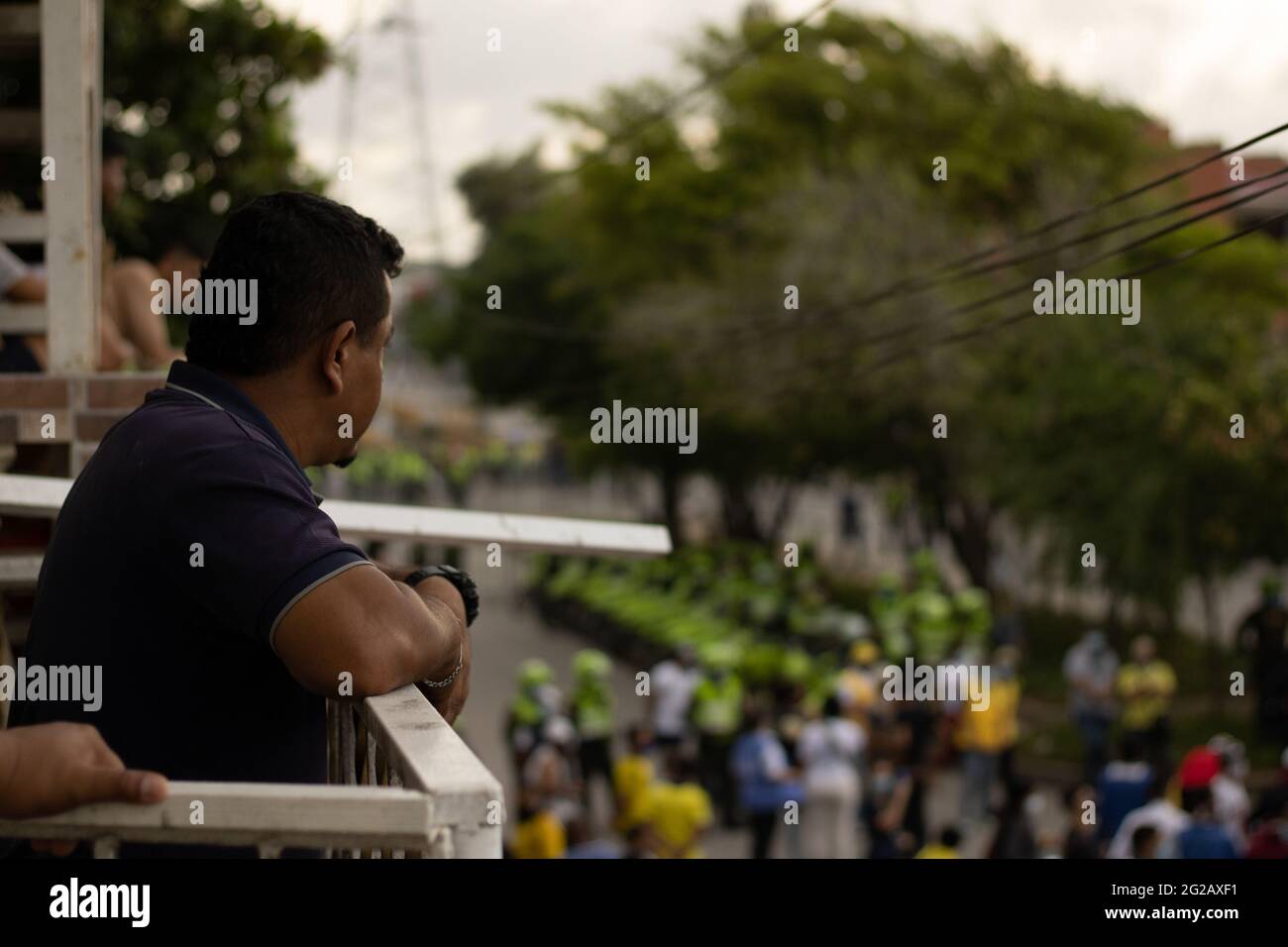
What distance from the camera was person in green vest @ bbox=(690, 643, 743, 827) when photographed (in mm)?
15133

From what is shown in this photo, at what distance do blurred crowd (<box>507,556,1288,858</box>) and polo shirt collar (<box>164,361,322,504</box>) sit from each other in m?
6.73

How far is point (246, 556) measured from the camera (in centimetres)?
192

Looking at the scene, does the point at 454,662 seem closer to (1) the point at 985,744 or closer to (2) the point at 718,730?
(1) the point at 985,744

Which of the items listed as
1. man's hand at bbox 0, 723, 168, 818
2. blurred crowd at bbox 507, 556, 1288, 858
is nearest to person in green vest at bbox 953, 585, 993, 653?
blurred crowd at bbox 507, 556, 1288, 858

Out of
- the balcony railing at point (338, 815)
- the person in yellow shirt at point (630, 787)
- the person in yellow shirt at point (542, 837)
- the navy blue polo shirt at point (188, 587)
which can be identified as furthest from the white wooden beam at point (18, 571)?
the person in yellow shirt at point (630, 787)

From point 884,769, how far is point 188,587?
34.3 feet

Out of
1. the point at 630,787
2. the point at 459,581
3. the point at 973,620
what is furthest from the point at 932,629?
the point at 459,581

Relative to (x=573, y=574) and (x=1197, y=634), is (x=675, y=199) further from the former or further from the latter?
(x=1197, y=634)

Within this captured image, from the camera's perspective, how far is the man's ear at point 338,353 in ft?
7.22

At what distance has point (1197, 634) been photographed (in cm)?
2375

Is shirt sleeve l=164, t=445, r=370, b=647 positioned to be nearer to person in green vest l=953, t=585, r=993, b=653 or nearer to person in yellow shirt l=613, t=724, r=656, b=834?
person in yellow shirt l=613, t=724, r=656, b=834

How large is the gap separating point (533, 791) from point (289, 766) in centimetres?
945

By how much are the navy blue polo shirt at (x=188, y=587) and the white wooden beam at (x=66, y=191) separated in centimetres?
292

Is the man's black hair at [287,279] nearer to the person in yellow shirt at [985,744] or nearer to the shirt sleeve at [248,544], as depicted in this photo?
the shirt sleeve at [248,544]
